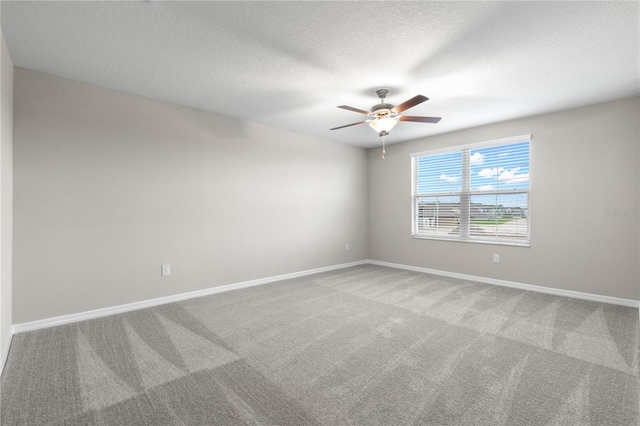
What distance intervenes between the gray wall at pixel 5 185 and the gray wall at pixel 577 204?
5312mm

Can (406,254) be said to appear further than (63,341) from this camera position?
Yes

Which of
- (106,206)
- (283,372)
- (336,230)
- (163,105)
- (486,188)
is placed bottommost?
(283,372)

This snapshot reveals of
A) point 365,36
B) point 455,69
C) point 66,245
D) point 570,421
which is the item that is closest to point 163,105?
point 66,245

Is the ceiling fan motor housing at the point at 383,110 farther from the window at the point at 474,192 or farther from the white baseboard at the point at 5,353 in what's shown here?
the white baseboard at the point at 5,353

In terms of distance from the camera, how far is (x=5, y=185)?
2324 mm

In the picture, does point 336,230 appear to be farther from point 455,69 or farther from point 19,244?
point 19,244

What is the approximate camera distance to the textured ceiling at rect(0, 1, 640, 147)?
1.93 m

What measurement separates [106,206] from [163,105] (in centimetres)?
135

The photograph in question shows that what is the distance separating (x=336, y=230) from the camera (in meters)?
5.54

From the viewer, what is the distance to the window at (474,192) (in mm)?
4211

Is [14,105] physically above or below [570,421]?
above

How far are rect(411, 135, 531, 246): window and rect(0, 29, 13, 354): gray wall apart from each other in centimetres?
517

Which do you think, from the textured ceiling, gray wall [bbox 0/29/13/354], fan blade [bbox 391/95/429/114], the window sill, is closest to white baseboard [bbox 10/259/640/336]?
gray wall [bbox 0/29/13/354]

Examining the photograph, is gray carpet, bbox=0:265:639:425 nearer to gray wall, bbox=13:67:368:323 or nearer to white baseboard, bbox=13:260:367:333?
white baseboard, bbox=13:260:367:333
